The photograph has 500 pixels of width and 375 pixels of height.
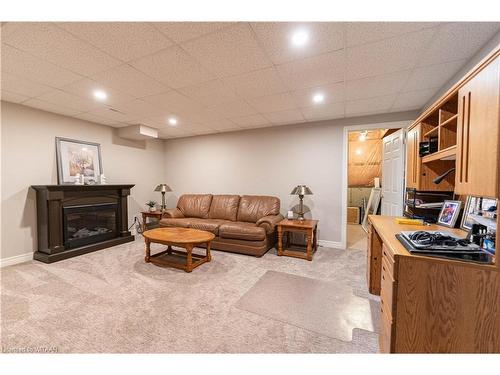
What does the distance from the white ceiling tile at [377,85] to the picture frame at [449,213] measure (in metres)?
1.39

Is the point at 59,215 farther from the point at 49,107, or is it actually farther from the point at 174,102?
the point at 174,102

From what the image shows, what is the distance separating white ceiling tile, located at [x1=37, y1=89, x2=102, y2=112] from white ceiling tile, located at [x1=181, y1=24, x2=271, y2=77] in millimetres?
2110

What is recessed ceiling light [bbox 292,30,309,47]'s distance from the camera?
163cm

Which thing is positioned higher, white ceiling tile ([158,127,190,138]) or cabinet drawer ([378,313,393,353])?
white ceiling tile ([158,127,190,138])

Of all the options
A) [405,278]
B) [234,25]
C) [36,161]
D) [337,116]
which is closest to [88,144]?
[36,161]

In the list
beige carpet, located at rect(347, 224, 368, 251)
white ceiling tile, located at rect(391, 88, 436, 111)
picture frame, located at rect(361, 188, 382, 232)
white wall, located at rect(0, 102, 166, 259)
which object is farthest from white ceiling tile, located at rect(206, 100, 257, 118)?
picture frame, located at rect(361, 188, 382, 232)

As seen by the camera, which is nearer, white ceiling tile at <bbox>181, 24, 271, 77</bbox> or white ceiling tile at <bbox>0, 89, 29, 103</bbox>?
white ceiling tile at <bbox>181, 24, 271, 77</bbox>

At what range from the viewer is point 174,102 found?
10.3ft

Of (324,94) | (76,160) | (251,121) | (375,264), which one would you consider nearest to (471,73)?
(324,94)

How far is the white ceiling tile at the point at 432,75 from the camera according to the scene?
2.10 meters

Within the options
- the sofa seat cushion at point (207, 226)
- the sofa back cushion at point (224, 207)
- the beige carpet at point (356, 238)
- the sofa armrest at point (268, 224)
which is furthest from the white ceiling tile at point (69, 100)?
the beige carpet at point (356, 238)

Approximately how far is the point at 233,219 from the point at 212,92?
2.57 metres

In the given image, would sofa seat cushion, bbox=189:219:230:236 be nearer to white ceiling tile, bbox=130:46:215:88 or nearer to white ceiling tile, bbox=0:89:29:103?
white ceiling tile, bbox=130:46:215:88

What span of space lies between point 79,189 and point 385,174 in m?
5.57
